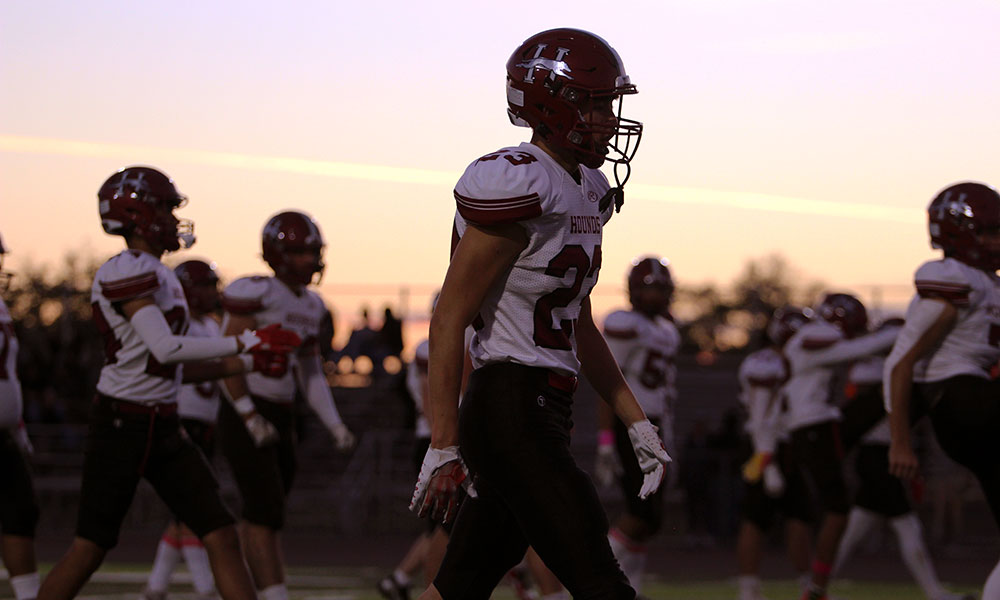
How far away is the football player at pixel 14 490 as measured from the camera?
639 cm

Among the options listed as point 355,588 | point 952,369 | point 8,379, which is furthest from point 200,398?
A: point 952,369

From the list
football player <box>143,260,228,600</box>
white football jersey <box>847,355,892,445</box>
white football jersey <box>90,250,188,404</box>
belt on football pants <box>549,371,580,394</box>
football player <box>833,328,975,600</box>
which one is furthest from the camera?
white football jersey <box>847,355,892,445</box>

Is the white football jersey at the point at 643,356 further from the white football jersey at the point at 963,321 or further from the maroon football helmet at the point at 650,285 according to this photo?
the white football jersey at the point at 963,321

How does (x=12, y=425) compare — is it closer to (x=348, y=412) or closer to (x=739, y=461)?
(x=739, y=461)

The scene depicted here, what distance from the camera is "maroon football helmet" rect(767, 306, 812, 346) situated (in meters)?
10.7

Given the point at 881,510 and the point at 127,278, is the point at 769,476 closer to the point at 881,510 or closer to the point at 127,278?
the point at 881,510

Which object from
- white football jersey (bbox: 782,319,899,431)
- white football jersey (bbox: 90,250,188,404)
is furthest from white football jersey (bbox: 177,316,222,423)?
white football jersey (bbox: 782,319,899,431)

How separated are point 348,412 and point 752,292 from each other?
19.2 feet

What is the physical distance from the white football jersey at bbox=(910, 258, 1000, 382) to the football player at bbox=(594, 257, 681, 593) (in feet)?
7.00

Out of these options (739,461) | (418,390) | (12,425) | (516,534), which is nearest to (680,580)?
(418,390)

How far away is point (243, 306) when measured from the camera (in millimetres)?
7387

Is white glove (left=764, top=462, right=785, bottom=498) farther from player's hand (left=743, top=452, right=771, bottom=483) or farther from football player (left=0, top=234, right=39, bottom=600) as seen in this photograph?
football player (left=0, top=234, right=39, bottom=600)

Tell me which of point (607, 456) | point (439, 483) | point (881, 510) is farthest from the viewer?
point (881, 510)

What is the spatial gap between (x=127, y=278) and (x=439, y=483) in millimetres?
2489
